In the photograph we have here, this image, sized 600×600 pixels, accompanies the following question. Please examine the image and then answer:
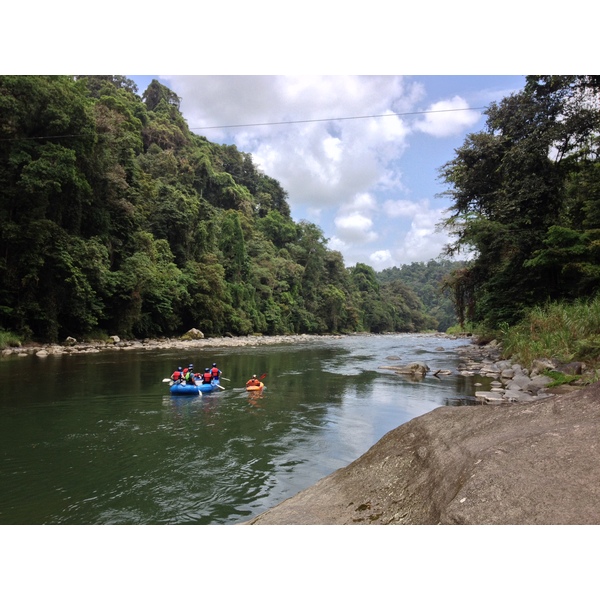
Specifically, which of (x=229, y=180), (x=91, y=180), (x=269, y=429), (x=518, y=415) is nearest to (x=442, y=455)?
(x=518, y=415)

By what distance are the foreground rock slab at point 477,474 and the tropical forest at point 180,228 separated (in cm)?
631

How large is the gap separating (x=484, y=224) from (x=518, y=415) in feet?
38.8

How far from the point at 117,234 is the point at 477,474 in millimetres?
24822

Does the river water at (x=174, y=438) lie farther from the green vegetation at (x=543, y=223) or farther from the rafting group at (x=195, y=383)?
the green vegetation at (x=543, y=223)

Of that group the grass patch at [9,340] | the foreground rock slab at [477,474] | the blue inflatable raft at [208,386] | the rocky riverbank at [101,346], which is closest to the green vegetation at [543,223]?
the foreground rock slab at [477,474]

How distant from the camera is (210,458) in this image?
5785 millimetres

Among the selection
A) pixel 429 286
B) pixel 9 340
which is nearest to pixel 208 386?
pixel 9 340

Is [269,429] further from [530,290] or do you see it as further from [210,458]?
[530,290]

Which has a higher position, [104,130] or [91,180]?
[104,130]

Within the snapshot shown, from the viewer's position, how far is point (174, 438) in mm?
6652

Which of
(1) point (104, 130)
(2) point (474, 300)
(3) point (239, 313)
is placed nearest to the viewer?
(2) point (474, 300)

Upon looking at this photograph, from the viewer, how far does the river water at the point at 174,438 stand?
4.39 meters

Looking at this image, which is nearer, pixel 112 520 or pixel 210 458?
pixel 112 520

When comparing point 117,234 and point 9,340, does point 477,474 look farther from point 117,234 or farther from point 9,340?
point 117,234
